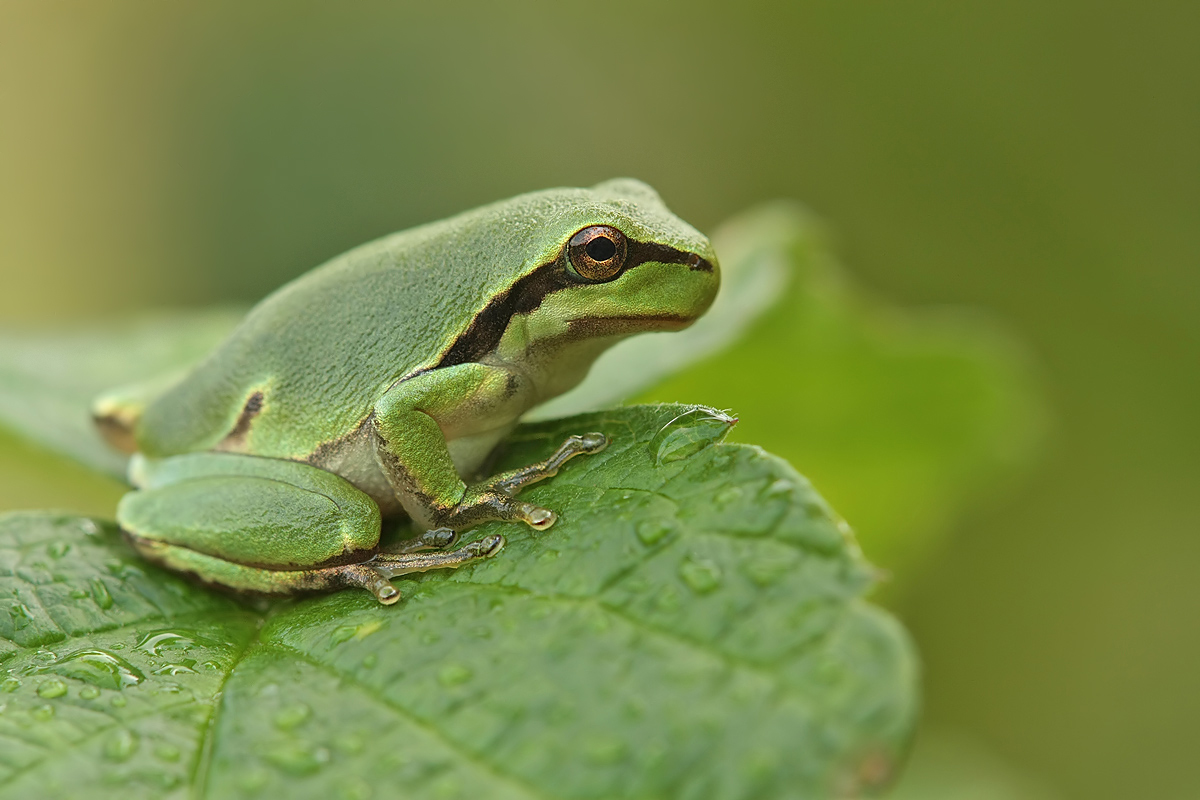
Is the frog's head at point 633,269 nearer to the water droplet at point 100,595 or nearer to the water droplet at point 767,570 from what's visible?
the water droplet at point 767,570

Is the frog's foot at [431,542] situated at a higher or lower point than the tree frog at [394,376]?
lower

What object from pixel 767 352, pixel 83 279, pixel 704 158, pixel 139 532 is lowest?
pixel 139 532

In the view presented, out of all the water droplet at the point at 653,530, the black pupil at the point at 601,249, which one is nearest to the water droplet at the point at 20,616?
the water droplet at the point at 653,530

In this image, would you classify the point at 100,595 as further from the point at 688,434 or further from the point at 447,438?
the point at 688,434

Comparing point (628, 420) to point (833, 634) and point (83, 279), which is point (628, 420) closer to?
point (833, 634)

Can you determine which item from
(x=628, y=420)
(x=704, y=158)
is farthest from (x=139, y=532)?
(x=704, y=158)

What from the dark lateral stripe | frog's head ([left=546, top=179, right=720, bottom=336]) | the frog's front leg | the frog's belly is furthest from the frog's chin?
the frog's belly

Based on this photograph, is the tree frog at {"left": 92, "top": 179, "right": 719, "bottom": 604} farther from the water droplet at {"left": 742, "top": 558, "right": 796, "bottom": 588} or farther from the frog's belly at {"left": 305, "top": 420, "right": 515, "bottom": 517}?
the water droplet at {"left": 742, "top": 558, "right": 796, "bottom": 588}
